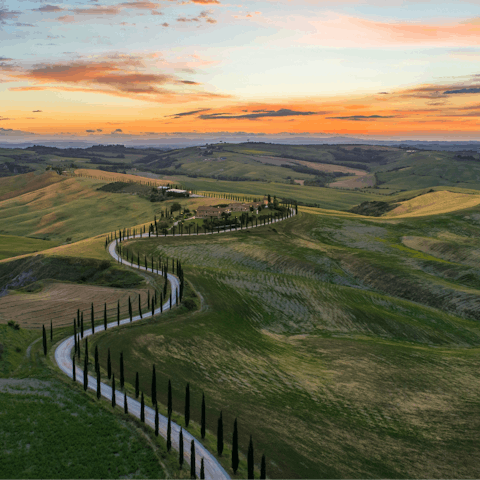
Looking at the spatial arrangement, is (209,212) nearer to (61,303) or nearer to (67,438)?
(61,303)

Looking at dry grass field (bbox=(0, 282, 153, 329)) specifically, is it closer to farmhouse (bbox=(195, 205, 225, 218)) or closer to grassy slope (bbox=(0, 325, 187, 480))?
grassy slope (bbox=(0, 325, 187, 480))

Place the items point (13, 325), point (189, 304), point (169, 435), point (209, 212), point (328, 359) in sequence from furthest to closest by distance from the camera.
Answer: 1. point (209, 212)
2. point (189, 304)
3. point (328, 359)
4. point (13, 325)
5. point (169, 435)

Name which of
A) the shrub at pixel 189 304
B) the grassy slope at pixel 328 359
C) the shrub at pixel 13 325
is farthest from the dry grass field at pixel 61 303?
the grassy slope at pixel 328 359

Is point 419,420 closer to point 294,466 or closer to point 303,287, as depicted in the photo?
point 294,466

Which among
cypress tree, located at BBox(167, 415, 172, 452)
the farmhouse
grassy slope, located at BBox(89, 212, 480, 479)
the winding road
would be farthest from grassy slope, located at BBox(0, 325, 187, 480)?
the farmhouse

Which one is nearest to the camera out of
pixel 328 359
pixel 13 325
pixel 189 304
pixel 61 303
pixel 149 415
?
pixel 149 415

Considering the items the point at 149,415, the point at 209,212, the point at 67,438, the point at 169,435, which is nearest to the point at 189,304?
the point at 149,415

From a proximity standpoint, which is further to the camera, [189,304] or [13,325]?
[189,304]
